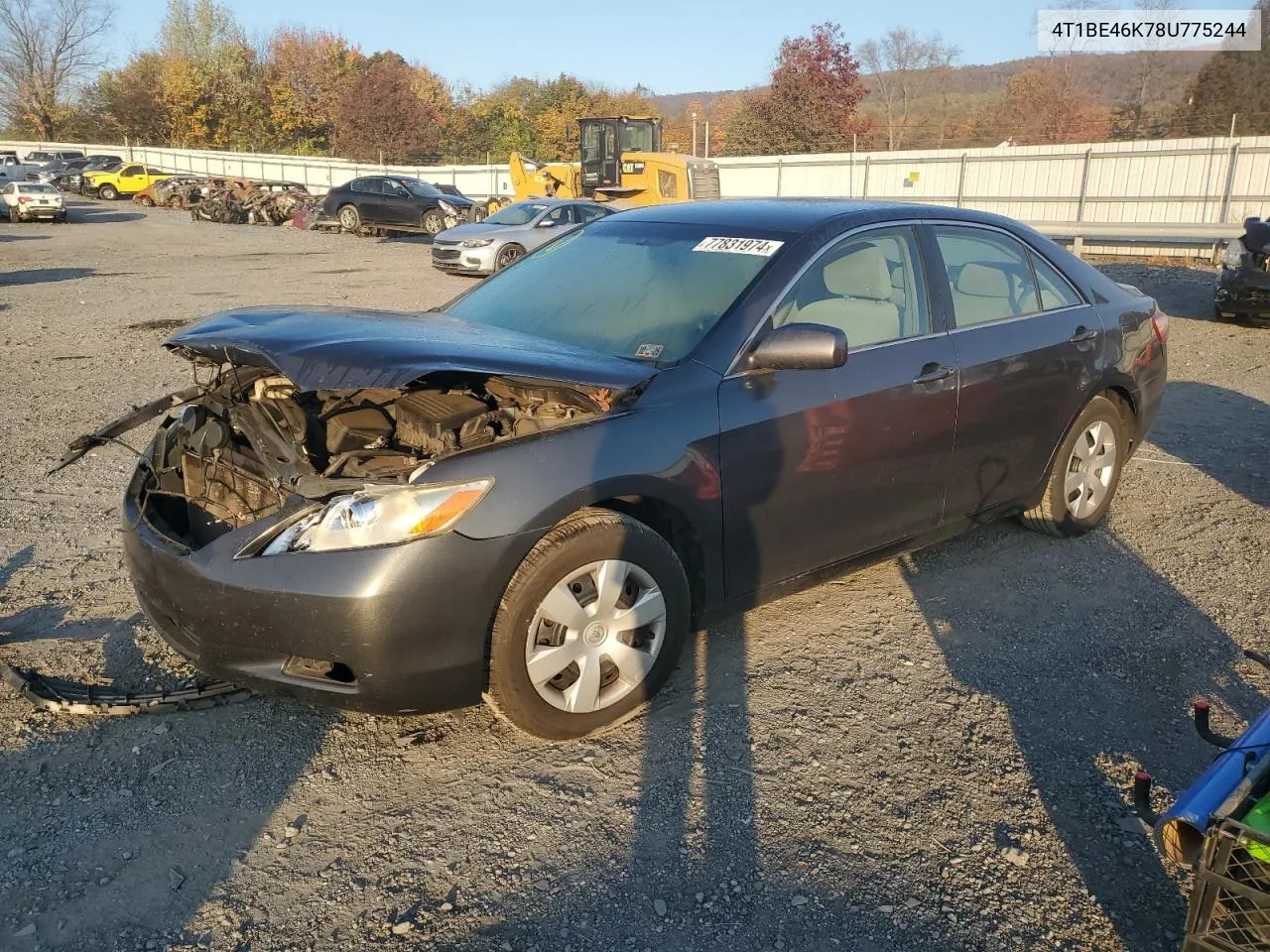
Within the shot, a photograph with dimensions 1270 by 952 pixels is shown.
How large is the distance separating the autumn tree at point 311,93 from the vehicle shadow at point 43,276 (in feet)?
156

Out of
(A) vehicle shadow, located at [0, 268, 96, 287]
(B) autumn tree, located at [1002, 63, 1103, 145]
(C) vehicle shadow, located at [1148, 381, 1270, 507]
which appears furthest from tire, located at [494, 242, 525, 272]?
(B) autumn tree, located at [1002, 63, 1103, 145]

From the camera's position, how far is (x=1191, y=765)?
324 cm

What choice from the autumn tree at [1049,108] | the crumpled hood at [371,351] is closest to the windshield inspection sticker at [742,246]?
the crumpled hood at [371,351]

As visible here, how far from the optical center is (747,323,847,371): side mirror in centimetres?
348

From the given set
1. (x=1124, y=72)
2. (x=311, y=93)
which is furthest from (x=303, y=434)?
(x=311, y=93)

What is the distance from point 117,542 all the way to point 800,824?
3815 millimetres

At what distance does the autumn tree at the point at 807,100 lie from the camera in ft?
138

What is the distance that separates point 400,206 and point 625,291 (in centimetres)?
2603

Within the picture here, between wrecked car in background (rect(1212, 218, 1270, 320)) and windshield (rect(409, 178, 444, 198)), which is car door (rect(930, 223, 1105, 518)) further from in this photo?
windshield (rect(409, 178, 444, 198))

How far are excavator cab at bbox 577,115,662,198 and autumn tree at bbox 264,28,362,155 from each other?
43.7 meters

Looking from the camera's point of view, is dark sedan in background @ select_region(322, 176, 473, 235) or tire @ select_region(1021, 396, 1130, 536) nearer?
tire @ select_region(1021, 396, 1130, 536)

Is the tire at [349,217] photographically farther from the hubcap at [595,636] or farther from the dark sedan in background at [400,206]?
the hubcap at [595,636]

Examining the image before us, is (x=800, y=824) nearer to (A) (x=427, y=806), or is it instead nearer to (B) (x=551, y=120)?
(A) (x=427, y=806)

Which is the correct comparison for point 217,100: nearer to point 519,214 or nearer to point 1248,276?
point 519,214
